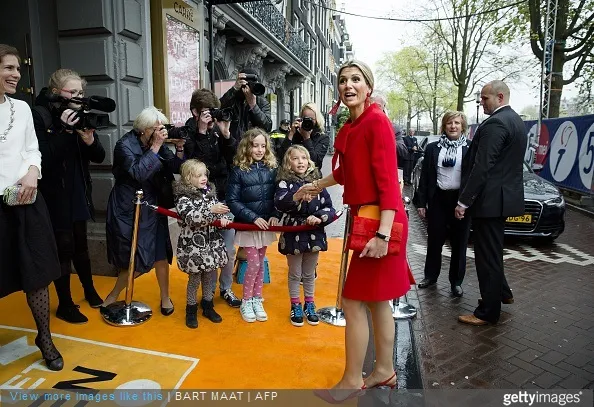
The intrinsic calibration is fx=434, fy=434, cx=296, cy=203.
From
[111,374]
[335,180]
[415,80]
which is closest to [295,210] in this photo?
[335,180]

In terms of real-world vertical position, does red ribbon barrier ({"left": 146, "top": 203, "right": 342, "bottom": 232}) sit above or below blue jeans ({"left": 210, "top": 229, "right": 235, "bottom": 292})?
above

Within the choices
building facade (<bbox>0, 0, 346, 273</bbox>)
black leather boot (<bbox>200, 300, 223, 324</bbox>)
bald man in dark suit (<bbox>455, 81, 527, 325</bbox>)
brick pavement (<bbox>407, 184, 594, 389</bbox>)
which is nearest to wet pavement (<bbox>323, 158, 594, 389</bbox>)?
brick pavement (<bbox>407, 184, 594, 389</bbox>)

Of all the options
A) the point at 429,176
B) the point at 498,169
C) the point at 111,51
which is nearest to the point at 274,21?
the point at 111,51

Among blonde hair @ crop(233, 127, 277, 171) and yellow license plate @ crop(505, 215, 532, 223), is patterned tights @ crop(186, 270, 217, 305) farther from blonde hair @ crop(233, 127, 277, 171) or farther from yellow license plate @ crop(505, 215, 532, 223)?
yellow license plate @ crop(505, 215, 532, 223)

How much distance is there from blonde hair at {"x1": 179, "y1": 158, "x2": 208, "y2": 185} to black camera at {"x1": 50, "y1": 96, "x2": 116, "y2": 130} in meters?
0.69

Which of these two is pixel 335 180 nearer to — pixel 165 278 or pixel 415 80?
pixel 165 278

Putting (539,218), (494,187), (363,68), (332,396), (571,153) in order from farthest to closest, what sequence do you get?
1. (571,153)
2. (539,218)
3. (494,187)
4. (332,396)
5. (363,68)

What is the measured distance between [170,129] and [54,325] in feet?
6.33

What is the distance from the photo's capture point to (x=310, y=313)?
387cm

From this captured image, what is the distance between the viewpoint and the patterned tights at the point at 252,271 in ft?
12.9

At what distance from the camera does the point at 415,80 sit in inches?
1668

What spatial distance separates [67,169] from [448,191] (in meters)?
3.61

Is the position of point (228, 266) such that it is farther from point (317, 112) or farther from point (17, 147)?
point (17, 147)

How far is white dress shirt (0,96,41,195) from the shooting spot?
265 cm
